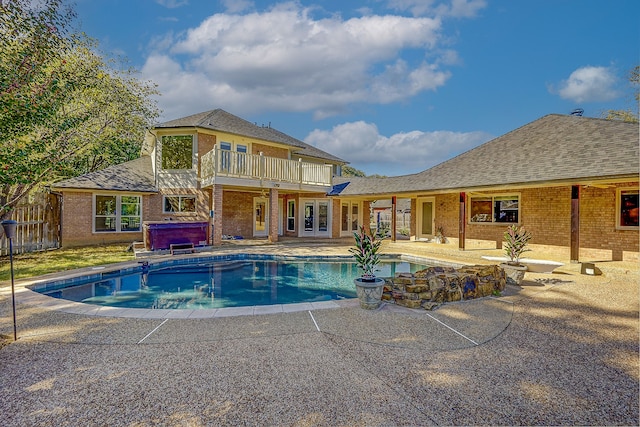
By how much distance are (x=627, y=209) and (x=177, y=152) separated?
19515 millimetres

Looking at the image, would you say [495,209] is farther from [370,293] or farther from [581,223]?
[370,293]

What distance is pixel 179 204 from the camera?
1647 centimetres

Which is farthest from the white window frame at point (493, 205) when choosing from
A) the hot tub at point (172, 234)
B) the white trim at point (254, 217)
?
the hot tub at point (172, 234)

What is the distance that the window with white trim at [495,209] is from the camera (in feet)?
44.3

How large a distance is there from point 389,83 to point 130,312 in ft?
66.5

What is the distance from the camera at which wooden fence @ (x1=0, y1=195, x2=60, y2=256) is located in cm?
1219

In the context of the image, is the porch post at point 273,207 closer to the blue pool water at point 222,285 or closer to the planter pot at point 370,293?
the blue pool water at point 222,285

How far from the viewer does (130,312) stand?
5.44 m

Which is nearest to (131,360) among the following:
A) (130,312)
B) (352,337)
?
(130,312)

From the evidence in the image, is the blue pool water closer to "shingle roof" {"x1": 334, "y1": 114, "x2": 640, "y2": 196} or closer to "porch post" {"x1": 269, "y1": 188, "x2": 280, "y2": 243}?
"porch post" {"x1": 269, "y1": 188, "x2": 280, "y2": 243}

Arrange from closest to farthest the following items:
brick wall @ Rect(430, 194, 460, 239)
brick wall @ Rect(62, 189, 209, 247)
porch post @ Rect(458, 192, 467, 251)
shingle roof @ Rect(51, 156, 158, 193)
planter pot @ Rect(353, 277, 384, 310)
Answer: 1. planter pot @ Rect(353, 277, 384, 310)
2. porch post @ Rect(458, 192, 467, 251)
3. brick wall @ Rect(62, 189, 209, 247)
4. shingle roof @ Rect(51, 156, 158, 193)
5. brick wall @ Rect(430, 194, 460, 239)

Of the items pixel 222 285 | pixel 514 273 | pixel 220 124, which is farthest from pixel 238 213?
pixel 514 273

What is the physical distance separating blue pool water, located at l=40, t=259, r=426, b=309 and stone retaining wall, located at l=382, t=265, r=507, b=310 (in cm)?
205

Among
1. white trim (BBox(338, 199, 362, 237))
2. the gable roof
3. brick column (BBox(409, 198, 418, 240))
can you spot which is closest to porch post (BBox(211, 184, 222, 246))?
the gable roof
